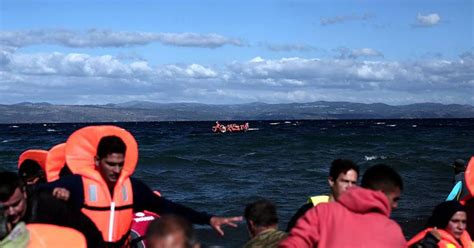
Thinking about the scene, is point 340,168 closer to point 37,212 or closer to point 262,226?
point 262,226

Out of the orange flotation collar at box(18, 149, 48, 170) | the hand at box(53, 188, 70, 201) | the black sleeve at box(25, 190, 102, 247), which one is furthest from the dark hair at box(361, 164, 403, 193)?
the orange flotation collar at box(18, 149, 48, 170)

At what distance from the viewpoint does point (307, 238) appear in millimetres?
3766

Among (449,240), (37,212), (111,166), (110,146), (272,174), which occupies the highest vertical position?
(110,146)

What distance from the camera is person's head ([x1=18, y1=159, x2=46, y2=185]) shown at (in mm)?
6383

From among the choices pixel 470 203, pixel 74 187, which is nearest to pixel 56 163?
pixel 74 187

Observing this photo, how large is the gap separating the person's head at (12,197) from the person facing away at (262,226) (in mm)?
1325

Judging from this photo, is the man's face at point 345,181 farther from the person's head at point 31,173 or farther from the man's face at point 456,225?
the person's head at point 31,173

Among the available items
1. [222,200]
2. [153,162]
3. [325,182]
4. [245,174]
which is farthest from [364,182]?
[153,162]

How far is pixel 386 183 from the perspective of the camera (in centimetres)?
405

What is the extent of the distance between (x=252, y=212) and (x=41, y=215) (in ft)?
4.25

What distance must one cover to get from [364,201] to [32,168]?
3.64m

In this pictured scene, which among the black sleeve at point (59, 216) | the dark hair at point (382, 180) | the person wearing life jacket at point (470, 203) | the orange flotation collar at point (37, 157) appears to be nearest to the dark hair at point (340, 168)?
the dark hair at point (382, 180)

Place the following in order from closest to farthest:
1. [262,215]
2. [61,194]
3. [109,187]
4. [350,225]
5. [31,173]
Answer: [350,225] → [262,215] → [61,194] → [109,187] → [31,173]

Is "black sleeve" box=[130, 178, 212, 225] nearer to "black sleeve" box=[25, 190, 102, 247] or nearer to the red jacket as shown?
"black sleeve" box=[25, 190, 102, 247]
